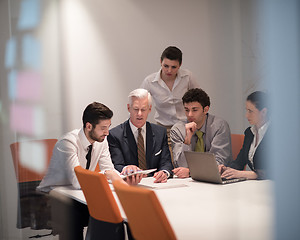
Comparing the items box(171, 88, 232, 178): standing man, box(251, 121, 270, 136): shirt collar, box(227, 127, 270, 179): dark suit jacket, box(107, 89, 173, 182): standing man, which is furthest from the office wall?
box(251, 121, 270, 136): shirt collar

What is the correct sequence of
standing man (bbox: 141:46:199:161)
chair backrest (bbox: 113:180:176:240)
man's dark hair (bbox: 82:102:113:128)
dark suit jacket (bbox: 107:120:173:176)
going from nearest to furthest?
chair backrest (bbox: 113:180:176:240), standing man (bbox: 141:46:199:161), man's dark hair (bbox: 82:102:113:128), dark suit jacket (bbox: 107:120:173:176)

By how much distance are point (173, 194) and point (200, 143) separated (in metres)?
0.71

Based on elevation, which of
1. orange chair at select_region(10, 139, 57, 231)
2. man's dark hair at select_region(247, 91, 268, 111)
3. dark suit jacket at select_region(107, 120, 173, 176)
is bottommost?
orange chair at select_region(10, 139, 57, 231)

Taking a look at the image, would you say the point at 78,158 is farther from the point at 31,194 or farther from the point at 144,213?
the point at 144,213

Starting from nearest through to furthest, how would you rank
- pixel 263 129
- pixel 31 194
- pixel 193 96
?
1. pixel 263 129
2. pixel 193 96
3. pixel 31 194

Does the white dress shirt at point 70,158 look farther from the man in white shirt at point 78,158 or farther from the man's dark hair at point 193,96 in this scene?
the man's dark hair at point 193,96

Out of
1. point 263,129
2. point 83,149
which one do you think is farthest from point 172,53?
point 263,129

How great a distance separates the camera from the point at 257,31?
1555mm

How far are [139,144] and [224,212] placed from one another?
5.37 ft

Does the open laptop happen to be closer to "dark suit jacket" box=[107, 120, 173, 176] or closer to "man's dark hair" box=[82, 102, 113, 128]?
"dark suit jacket" box=[107, 120, 173, 176]

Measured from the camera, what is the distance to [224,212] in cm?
181

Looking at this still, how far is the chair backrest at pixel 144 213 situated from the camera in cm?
167

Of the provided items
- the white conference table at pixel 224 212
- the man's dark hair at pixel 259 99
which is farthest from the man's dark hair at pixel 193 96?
the man's dark hair at pixel 259 99

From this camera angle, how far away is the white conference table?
1.55 meters
